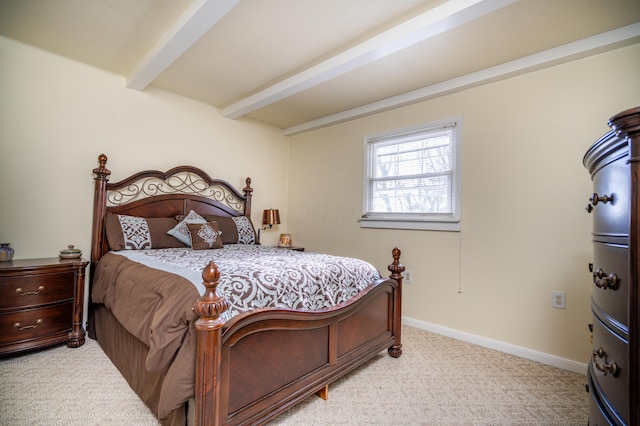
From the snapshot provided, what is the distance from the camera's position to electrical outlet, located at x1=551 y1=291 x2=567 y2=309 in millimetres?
2340

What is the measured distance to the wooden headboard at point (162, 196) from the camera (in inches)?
111

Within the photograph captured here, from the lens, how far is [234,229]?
3.54 m

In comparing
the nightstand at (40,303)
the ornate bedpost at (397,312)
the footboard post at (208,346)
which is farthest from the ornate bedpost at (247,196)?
the footboard post at (208,346)

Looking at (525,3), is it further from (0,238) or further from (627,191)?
(0,238)

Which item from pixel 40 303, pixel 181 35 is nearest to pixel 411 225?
pixel 181 35

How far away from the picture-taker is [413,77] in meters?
2.85

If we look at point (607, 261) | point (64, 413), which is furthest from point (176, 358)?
point (607, 261)

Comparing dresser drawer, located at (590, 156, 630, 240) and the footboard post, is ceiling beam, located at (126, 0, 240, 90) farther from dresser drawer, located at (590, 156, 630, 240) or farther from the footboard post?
dresser drawer, located at (590, 156, 630, 240)

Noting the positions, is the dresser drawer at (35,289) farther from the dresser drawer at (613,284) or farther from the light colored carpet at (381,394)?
the dresser drawer at (613,284)

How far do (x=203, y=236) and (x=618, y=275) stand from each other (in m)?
2.83

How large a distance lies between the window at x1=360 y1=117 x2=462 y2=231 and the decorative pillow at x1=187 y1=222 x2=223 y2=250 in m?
1.67

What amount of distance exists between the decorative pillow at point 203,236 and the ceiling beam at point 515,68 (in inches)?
81.3

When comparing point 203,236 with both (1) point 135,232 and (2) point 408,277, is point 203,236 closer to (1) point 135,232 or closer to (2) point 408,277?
(1) point 135,232

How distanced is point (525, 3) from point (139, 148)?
3.43 metres
